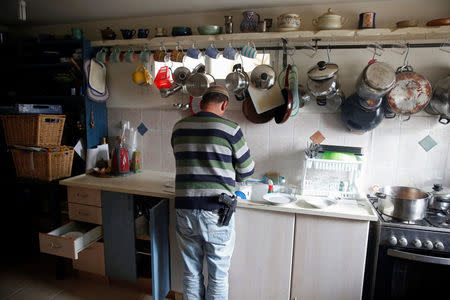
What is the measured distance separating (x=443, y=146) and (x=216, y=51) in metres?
1.73

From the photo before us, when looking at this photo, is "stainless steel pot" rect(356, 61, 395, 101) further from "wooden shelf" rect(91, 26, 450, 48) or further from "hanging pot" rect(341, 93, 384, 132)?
"wooden shelf" rect(91, 26, 450, 48)

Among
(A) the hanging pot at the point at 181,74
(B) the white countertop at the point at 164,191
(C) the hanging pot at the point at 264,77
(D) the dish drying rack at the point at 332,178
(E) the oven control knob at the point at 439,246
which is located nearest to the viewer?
(E) the oven control knob at the point at 439,246

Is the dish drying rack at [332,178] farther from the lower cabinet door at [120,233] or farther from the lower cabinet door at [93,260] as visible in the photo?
the lower cabinet door at [93,260]

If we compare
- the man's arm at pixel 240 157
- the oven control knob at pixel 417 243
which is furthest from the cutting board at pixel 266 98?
the oven control knob at pixel 417 243

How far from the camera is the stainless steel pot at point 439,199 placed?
5.65 feet

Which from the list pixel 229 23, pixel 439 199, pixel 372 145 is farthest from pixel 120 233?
pixel 439 199

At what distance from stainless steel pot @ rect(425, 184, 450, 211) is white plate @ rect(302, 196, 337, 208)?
2.05 ft

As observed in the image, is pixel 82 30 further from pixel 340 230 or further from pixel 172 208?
pixel 340 230

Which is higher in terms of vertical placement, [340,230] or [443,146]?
[443,146]

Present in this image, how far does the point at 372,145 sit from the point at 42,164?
100 inches

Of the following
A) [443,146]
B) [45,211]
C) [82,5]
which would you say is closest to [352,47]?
[443,146]


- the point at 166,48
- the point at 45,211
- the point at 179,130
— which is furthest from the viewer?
the point at 45,211

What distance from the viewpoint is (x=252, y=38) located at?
6.39 ft

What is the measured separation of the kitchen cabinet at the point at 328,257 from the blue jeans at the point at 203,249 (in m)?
0.44
